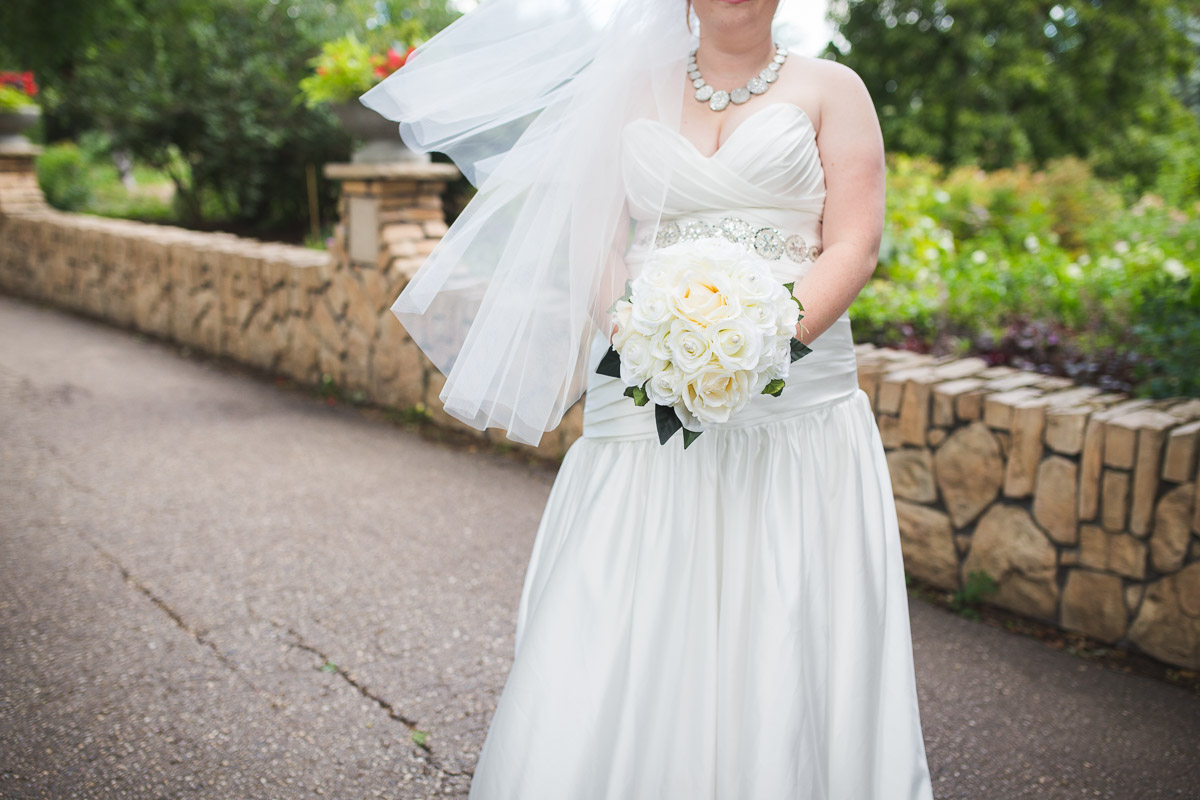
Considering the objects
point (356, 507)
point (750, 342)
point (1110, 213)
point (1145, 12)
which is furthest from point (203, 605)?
point (1145, 12)

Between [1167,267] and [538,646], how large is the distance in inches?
203

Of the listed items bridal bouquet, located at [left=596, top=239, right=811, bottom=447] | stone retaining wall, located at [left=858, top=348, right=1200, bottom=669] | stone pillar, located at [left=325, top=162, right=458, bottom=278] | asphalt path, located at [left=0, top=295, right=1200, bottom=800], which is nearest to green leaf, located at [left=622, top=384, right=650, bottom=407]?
bridal bouquet, located at [left=596, top=239, right=811, bottom=447]

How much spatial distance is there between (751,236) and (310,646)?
2074 millimetres

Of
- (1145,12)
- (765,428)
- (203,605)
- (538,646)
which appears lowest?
(203,605)

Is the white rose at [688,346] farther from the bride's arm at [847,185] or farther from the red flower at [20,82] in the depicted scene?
the red flower at [20,82]

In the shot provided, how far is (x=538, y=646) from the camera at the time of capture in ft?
6.26

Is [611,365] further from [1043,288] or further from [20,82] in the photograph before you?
[20,82]

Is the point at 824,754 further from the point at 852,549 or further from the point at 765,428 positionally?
the point at 765,428

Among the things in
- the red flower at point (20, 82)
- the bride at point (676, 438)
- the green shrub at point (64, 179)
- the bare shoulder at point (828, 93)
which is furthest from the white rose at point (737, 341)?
the green shrub at point (64, 179)

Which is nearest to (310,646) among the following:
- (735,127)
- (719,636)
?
(719,636)

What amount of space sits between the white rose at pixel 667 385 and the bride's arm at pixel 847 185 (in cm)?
37

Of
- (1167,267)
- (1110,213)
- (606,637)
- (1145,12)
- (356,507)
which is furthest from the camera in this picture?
(1145,12)

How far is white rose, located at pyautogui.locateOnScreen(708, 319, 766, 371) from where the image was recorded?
5.09 ft

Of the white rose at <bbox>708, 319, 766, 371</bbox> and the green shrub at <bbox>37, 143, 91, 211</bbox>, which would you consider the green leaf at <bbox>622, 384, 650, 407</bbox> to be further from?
the green shrub at <bbox>37, 143, 91, 211</bbox>
